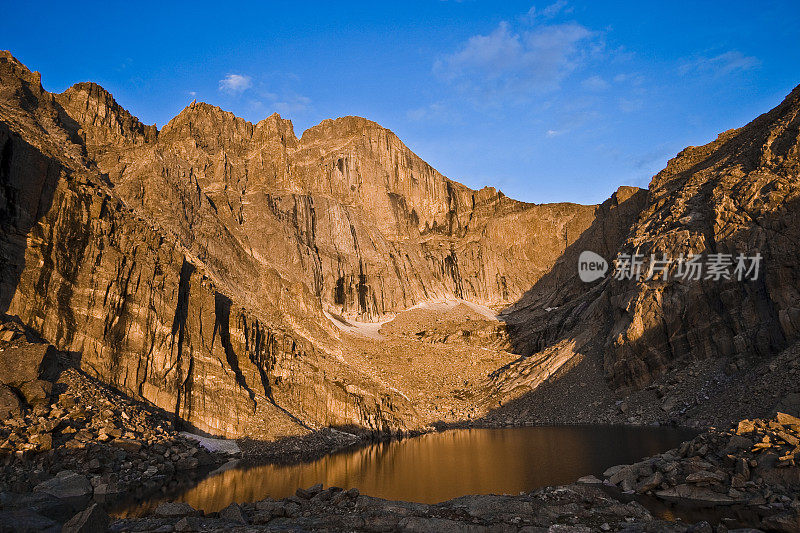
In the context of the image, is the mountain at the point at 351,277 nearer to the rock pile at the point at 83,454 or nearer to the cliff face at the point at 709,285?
the cliff face at the point at 709,285

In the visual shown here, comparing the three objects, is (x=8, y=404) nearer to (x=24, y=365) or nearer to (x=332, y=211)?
(x=24, y=365)

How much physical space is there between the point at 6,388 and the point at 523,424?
53.4 metres

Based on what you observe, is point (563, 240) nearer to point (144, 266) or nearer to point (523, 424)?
point (523, 424)

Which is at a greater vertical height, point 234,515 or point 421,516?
point 234,515

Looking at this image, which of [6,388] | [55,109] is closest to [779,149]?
[6,388]

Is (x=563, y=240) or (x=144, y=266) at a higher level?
(x=563, y=240)

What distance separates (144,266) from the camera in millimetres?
42594

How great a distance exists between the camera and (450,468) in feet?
105
